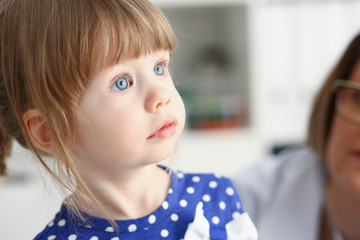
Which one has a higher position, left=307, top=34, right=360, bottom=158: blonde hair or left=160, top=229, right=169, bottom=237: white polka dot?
left=160, top=229, right=169, bottom=237: white polka dot

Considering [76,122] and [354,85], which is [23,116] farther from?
[354,85]

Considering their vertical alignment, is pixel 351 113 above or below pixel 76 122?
below

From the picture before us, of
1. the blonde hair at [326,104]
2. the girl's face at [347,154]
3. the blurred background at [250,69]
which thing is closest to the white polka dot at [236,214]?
the girl's face at [347,154]

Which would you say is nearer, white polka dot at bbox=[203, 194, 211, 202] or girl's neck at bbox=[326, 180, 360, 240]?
white polka dot at bbox=[203, 194, 211, 202]

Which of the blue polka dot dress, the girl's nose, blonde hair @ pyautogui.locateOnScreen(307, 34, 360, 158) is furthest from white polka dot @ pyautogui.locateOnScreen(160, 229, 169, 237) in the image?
blonde hair @ pyautogui.locateOnScreen(307, 34, 360, 158)

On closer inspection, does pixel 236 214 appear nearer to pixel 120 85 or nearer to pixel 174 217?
pixel 174 217

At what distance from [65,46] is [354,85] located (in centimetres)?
57

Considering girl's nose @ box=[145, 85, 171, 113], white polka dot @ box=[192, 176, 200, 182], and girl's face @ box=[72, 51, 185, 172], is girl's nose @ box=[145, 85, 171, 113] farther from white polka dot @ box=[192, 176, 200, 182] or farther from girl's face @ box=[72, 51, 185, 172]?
white polka dot @ box=[192, 176, 200, 182]

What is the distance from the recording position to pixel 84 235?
392mm

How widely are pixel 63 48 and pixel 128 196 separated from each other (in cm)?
14

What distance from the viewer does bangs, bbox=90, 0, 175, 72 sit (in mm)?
331

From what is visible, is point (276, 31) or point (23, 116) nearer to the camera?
point (23, 116)

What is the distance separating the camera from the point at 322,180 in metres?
0.93

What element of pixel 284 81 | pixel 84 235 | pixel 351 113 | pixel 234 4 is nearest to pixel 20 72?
pixel 84 235
